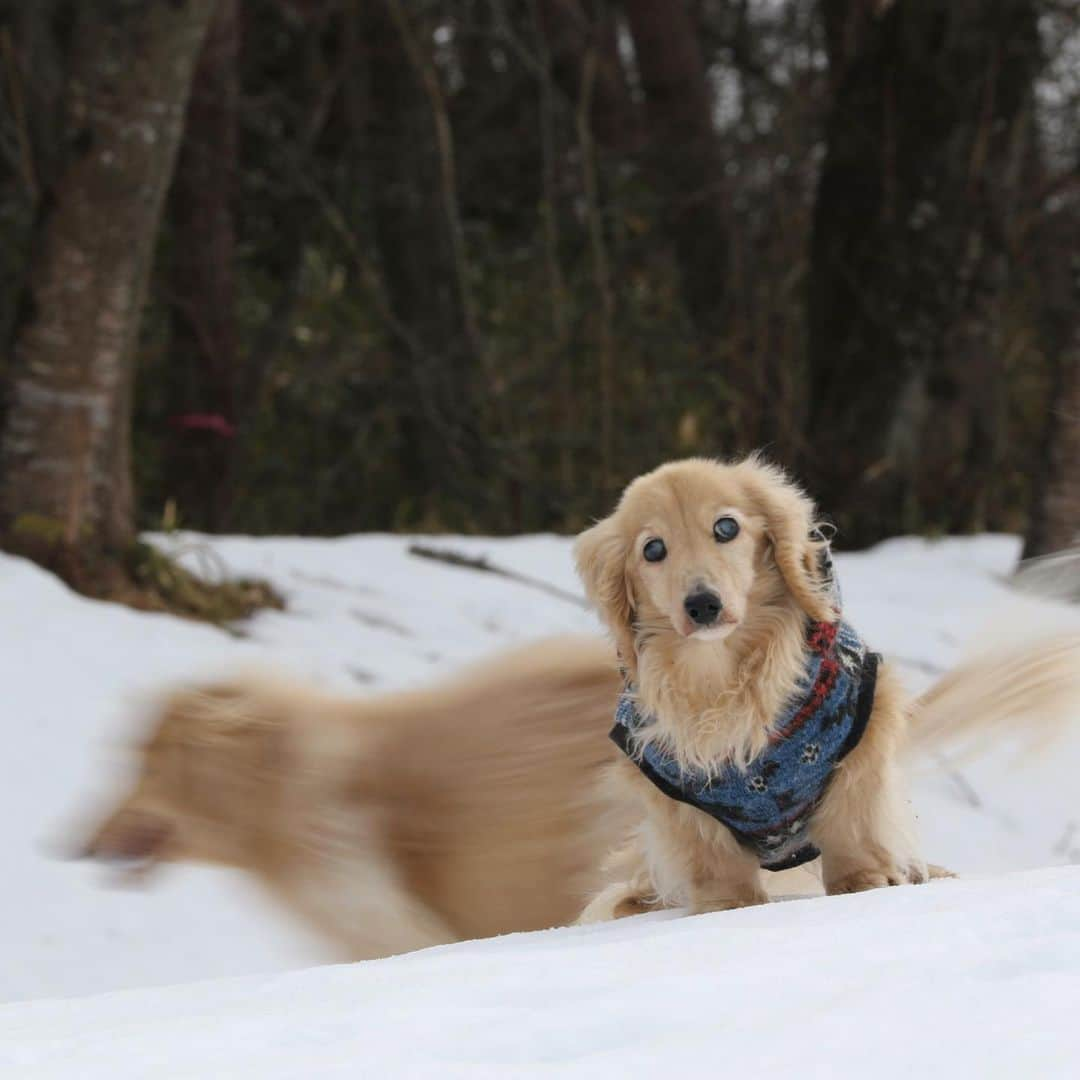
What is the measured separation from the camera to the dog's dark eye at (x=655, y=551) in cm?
254

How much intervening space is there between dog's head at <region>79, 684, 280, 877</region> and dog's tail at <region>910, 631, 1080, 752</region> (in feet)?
4.09

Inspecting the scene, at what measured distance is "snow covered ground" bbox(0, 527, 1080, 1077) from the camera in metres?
1.52

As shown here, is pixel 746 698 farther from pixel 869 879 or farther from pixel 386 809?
pixel 386 809

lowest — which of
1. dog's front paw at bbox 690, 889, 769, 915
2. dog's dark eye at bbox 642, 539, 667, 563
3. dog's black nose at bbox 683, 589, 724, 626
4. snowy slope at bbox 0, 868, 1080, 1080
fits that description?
dog's front paw at bbox 690, 889, 769, 915

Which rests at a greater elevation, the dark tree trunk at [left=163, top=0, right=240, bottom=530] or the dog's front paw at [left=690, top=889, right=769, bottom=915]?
the dark tree trunk at [left=163, top=0, right=240, bottom=530]

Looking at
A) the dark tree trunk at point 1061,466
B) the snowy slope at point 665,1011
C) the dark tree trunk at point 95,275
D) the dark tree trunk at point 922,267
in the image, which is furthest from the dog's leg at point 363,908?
the dark tree trunk at point 922,267

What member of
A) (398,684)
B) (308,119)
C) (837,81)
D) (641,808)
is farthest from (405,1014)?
(308,119)

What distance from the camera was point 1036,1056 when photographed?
1369mm

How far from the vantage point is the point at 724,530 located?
254 centimetres

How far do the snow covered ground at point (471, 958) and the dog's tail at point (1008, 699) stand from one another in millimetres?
64

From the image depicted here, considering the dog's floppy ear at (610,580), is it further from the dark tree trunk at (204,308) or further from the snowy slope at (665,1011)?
the dark tree trunk at (204,308)

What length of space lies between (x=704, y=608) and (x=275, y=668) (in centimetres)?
119

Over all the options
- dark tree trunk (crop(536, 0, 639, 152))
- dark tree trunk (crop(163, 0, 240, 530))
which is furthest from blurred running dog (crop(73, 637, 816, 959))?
dark tree trunk (crop(536, 0, 639, 152))

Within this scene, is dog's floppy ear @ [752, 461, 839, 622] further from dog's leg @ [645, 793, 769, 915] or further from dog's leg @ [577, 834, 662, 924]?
dog's leg @ [577, 834, 662, 924]
